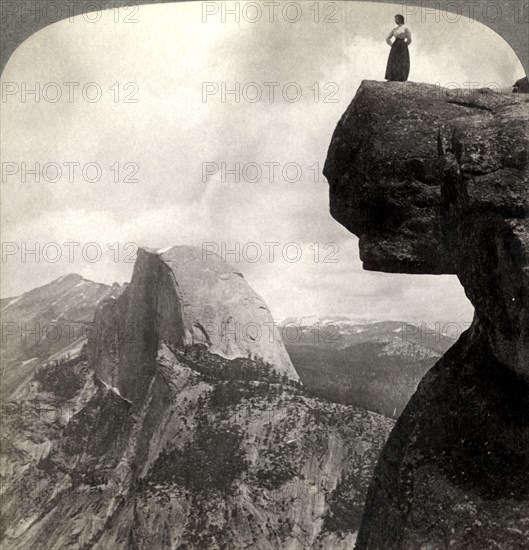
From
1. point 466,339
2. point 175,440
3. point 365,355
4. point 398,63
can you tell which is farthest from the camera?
point 365,355

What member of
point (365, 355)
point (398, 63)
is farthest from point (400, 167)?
point (365, 355)

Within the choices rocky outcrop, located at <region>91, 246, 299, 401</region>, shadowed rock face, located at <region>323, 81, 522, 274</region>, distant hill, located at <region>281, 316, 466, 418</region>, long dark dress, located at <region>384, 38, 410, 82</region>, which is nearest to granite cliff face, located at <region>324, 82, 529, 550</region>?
shadowed rock face, located at <region>323, 81, 522, 274</region>

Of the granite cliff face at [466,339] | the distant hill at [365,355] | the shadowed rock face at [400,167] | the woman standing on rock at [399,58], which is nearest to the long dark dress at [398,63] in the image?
the woman standing on rock at [399,58]

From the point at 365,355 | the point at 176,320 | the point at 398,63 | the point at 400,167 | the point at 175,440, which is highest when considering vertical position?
the point at 398,63

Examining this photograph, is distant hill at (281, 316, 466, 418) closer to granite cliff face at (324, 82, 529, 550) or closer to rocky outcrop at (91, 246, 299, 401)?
rocky outcrop at (91, 246, 299, 401)

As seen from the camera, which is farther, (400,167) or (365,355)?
(365,355)

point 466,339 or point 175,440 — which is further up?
point 466,339

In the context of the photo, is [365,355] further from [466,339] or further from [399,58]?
[466,339]
